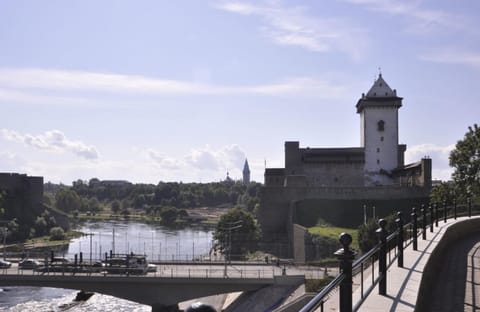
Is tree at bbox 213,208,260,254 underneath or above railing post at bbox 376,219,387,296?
underneath

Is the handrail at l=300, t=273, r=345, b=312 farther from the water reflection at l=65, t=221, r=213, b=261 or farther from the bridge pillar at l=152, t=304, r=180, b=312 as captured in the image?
the water reflection at l=65, t=221, r=213, b=261

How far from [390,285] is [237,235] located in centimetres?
5986

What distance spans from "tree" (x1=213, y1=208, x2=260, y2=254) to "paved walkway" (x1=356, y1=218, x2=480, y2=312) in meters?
50.4

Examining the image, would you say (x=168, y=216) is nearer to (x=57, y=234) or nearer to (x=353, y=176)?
(x=57, y=234)

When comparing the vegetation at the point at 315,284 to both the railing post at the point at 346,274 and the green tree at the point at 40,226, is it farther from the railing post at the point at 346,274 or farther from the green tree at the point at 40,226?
the green tree at the point at 40,226

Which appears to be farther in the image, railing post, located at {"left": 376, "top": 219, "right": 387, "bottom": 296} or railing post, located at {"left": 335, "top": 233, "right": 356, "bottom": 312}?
railing post, located at {"left": 376, "top": 219, "right": 387, "bottom": 296}

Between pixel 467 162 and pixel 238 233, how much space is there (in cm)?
4233

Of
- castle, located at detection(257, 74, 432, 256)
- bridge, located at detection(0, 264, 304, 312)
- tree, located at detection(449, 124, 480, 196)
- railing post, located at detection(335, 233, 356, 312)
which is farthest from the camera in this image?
castle, located at detection(257, 74, 432, 256)

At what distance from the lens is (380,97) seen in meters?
71.6

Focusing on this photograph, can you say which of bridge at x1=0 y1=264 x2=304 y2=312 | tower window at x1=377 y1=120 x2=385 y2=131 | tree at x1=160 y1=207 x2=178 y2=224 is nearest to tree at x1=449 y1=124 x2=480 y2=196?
bridge at x1=0 y1=264 x2=304 y2=312

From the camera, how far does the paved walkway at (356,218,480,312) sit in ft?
22.8

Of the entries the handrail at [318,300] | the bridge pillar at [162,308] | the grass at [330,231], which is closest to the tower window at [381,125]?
the grass at [330,231]

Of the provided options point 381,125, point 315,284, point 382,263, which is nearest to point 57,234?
point 381,125

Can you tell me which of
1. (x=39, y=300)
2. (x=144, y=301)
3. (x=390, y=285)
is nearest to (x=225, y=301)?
(x=144, y=301)
